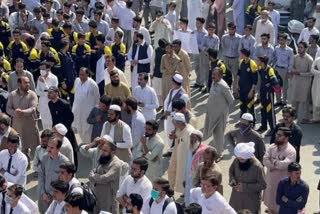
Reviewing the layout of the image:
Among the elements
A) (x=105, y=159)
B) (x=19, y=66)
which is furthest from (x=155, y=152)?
(x=19, y=66)

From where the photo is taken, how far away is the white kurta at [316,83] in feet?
55.7

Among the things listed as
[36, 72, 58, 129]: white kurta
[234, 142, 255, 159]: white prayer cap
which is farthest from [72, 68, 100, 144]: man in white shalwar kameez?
[234, 142, 255, 159]: white prayer cap

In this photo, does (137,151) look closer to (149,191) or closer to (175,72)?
(149,191)

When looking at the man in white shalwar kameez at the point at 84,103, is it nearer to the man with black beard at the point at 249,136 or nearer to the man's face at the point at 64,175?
the man with black beard at the point at 249,136

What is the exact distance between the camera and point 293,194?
11.5 m

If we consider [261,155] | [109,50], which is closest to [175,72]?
[109,50]

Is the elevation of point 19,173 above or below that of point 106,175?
below

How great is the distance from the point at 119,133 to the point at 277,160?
221 cm

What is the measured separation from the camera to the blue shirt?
11500 mm

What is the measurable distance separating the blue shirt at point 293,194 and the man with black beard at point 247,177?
0.29 metres

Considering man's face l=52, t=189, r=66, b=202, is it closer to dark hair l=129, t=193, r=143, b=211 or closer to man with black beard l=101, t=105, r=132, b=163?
dark hair l=129, t=193, r=143, b=211

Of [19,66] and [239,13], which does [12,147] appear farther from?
[239,13]

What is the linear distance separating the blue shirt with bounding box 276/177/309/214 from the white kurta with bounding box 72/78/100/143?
173 inches

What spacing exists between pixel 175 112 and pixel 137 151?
85 cm
